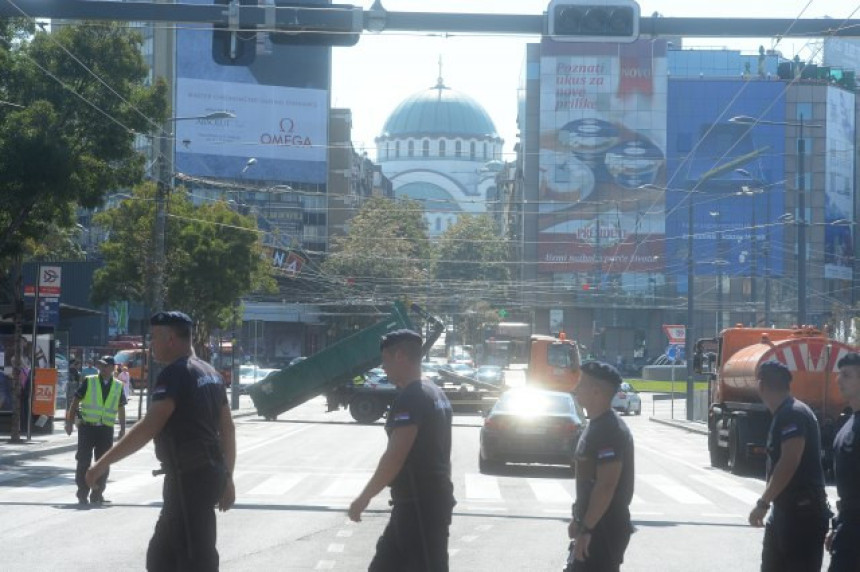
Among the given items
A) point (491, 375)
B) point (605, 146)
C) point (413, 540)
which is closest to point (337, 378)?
point (491, 375)

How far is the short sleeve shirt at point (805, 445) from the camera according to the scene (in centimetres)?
862

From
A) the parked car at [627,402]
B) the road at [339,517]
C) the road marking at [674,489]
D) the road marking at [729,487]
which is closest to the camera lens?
the road at [339,517]

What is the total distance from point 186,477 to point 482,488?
12922mm

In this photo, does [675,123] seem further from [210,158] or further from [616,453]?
[616,453]

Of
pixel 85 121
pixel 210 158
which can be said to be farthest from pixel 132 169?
pixel 210 158

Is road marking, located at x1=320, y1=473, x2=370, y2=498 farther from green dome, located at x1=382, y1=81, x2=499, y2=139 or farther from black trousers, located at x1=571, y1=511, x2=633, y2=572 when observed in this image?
green dome, located at x1=382, y1=81, x2=499, y2=139

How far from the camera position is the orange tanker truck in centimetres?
2441

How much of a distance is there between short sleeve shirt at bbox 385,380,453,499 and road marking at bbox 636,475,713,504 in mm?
12242

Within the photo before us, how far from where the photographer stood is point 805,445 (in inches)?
343

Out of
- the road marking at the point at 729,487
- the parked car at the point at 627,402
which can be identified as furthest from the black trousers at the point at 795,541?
the parked car at the point at 627,402

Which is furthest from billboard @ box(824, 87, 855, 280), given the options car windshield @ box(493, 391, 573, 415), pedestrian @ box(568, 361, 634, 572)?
pedestrian @ box(568, 361, 634, 572)

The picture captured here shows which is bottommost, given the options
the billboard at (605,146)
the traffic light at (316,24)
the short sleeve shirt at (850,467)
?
the short sleeve shirt at (850,467)

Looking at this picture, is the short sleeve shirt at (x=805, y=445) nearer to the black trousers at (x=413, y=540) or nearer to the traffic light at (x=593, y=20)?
the black trousers at (x=413, y=540)

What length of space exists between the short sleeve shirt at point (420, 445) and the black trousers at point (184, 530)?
113 cm
